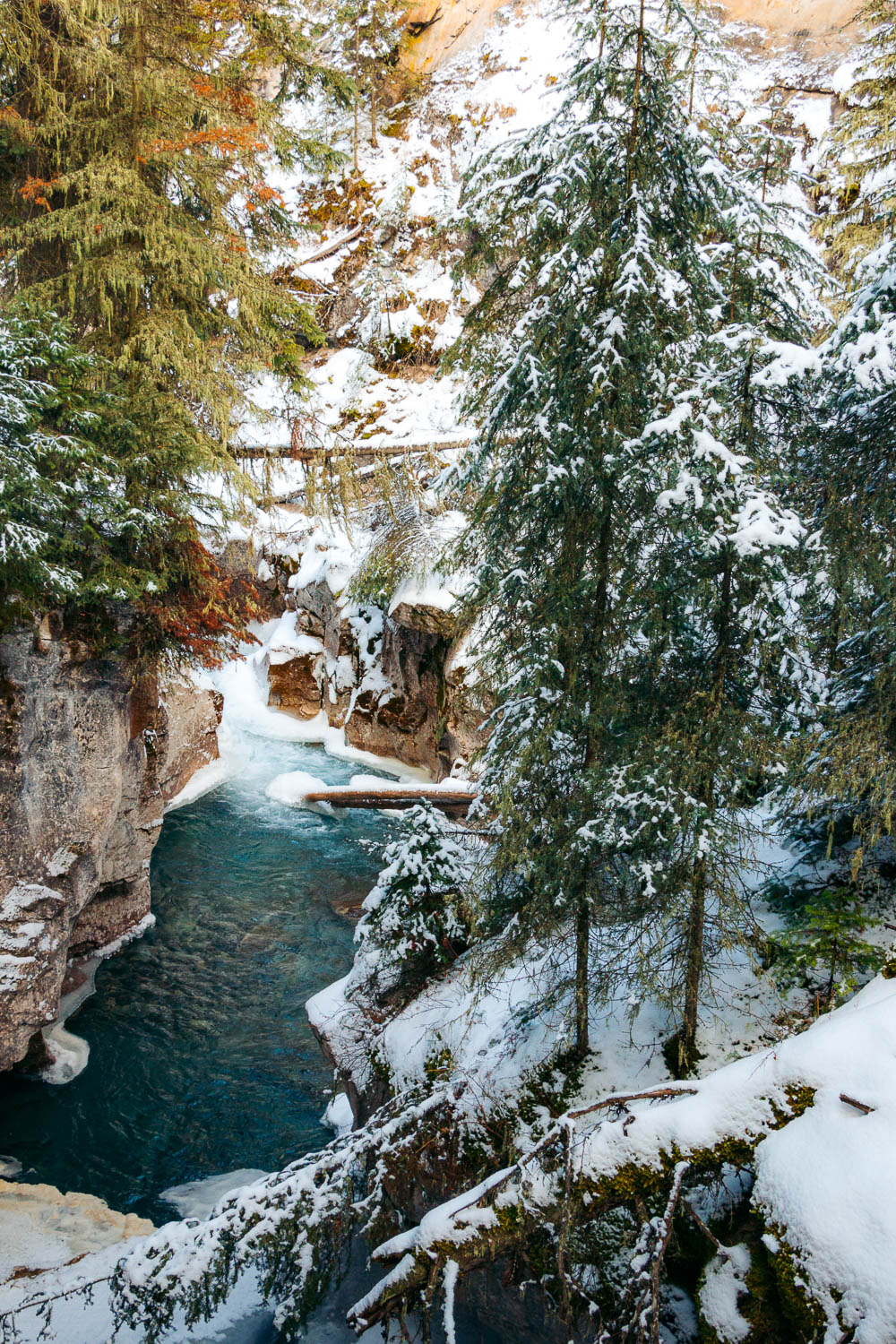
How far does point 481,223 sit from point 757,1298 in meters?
6.75

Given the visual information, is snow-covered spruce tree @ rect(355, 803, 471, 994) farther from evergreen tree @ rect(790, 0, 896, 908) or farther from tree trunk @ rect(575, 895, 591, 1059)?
evergreen tree @ rect(790, 0, 896, 908)

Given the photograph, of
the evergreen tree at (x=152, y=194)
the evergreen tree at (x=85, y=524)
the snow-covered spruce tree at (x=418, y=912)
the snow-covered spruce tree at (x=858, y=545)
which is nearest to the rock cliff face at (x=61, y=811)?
the evergreen tree at (x=85, y=524)

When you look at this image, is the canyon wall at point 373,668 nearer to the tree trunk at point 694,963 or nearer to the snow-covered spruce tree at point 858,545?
the snow-covered spruce tree at point 858,545

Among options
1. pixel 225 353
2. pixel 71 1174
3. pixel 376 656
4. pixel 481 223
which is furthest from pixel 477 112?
pixel 71 1174

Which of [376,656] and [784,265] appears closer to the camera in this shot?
[784,265]

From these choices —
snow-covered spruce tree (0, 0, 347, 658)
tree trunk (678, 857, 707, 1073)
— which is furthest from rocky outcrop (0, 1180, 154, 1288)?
snow-covered spruce tree (0, 0, 347, 658)

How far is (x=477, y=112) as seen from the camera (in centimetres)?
2828

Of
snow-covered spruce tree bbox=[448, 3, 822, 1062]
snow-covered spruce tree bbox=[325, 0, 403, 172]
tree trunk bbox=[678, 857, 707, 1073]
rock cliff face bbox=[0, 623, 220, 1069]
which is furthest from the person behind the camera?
snow-covered spruce tree bbox=[325, 0, 403, 172]

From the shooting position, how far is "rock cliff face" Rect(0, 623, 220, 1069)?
821cm

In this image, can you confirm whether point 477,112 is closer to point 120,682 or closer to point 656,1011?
point 120,682

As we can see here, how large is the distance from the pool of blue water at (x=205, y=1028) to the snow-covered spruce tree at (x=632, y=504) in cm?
522

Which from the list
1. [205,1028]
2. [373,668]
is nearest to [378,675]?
[373,668]

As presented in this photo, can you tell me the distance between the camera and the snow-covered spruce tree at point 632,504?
4.23m

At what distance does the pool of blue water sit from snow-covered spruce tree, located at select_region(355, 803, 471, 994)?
223 centimetres
